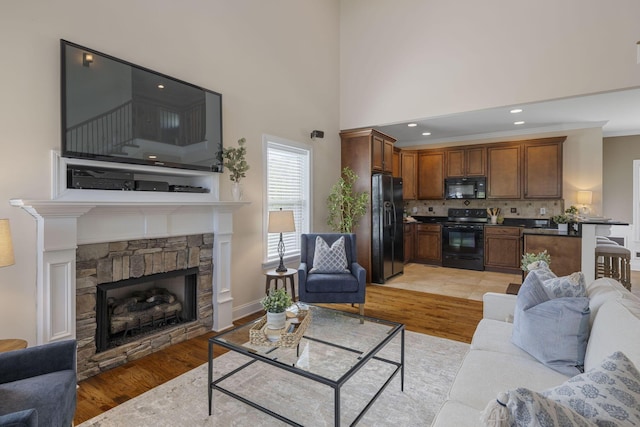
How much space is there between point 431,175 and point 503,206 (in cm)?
160

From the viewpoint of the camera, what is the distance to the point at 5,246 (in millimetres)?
1831

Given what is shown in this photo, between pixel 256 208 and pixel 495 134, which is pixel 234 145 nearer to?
pixel 256 208

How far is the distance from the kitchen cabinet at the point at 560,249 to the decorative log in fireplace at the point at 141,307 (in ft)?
14.6

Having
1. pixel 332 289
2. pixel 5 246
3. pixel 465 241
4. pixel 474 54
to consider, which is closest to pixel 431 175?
pixel 465 241

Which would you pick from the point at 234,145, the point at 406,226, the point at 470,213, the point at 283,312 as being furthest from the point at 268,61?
the point at 470,213

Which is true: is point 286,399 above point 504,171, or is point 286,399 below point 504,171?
below

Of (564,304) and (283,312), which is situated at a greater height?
(564,304)

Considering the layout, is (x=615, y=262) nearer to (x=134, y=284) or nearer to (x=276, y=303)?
(x=276, y=303)

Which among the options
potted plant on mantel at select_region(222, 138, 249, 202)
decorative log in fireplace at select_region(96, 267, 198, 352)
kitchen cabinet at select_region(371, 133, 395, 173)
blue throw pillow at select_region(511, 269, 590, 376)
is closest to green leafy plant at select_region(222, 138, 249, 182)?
potted plant on mantel at select_region(222, 138, 249, 202)

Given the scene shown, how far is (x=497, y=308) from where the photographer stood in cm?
250

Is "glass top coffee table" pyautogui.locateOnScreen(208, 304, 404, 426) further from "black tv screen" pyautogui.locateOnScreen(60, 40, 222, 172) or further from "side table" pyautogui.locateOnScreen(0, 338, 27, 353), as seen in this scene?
"black tv screen" pyautogui.locateOnScreen(60, 40, 222, 172)

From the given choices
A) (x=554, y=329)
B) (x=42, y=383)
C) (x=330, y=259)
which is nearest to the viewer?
(x=42, y=383)

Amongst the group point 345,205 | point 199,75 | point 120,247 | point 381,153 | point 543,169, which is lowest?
point 120,247

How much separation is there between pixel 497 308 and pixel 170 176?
3.21 m
